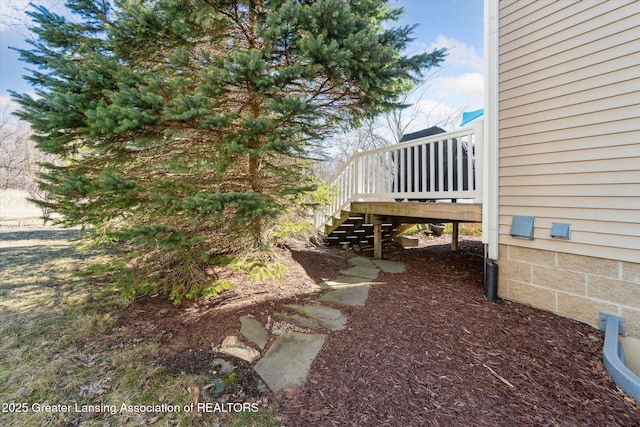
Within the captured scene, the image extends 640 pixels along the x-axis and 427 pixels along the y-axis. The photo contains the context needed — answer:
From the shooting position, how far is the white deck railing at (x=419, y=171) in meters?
3.54

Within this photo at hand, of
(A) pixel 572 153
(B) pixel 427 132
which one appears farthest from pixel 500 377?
(B) pixel 427 132

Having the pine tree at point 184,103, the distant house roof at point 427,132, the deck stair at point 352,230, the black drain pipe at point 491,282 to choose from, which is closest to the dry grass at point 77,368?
the pine tree at point 184,103

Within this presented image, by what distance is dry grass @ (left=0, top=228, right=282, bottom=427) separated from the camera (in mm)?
1797

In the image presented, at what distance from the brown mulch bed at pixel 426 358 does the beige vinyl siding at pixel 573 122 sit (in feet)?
3.07

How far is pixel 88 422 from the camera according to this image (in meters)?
1.76

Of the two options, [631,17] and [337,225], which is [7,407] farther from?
[631,17]

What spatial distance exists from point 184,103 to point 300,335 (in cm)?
225

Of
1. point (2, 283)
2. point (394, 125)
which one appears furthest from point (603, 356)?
point (394, 125)

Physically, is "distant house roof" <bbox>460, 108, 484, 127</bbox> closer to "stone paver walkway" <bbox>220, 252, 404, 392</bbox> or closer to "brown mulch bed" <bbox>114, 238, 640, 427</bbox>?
"brown mulch bed" <bbox>114, 238, 640, 427</bbox>

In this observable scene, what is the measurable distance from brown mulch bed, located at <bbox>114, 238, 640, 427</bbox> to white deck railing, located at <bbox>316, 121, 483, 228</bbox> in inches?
53.4

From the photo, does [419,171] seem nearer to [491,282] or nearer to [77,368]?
[491,282]

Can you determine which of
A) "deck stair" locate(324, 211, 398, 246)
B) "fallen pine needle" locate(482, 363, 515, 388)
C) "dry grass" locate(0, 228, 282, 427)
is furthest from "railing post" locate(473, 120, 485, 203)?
"dry grass" locate(0, 228, 282, 427)

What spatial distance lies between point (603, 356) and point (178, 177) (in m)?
4.28

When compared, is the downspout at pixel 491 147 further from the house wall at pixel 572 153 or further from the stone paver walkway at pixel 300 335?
the stone paver walkway at pixel 300 335
